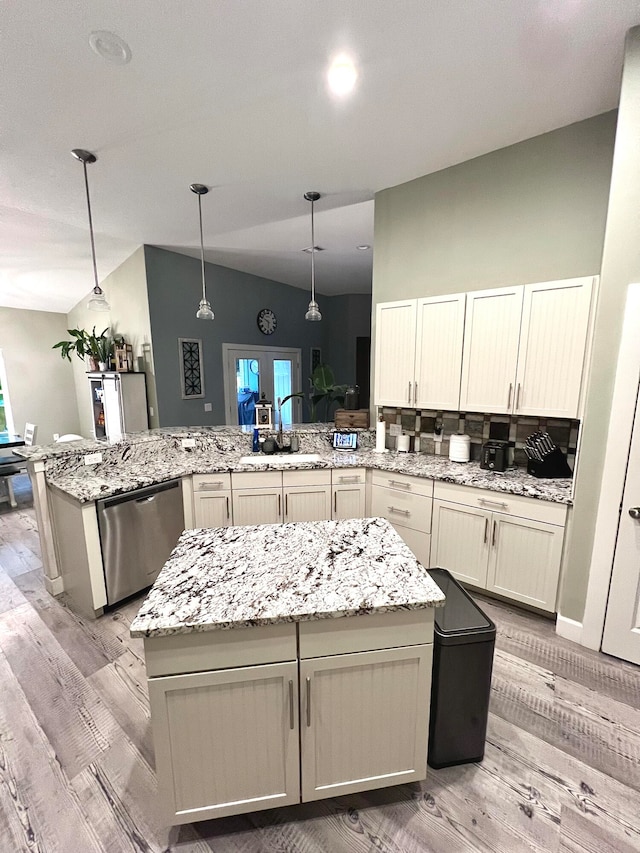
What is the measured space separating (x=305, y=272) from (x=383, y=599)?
5.34 metres

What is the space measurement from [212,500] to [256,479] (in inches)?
15.4

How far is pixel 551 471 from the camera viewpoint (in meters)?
2.48

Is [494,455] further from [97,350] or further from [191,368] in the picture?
[97,350]

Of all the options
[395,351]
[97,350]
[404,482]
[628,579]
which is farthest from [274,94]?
[97,350]

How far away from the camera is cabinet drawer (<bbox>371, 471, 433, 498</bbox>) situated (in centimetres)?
271

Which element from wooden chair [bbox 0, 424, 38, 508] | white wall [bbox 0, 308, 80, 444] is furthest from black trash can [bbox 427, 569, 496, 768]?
white wall [bbox 0, 308, 80, 444]

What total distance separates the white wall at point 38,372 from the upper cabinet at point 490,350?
655 cm

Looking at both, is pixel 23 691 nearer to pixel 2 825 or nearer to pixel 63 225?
pixel 2 825

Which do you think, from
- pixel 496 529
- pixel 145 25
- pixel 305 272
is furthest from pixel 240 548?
pixel 305 272

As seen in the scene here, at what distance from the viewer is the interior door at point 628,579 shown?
6.31ft

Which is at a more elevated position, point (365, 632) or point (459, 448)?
point (459, 448)

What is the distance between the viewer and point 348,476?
9.80 ft

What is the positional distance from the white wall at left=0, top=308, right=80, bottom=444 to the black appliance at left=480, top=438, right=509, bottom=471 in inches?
Result: 288

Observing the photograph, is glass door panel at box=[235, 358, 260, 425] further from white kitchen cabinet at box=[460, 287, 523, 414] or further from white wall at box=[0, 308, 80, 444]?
white wall at box=[0, 308, 80, 444]
